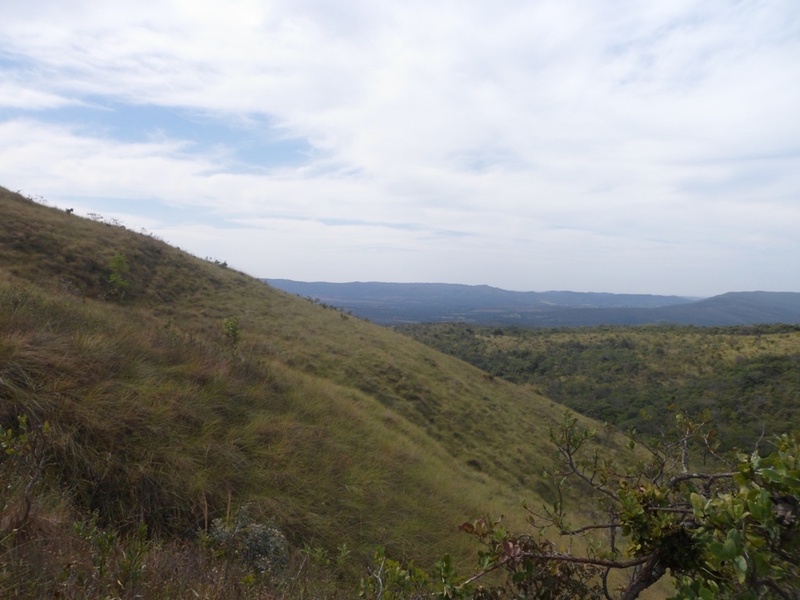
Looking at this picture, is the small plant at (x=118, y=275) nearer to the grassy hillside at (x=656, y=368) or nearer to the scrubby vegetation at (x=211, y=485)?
the scrubby vegetation at (x=211, y=485)

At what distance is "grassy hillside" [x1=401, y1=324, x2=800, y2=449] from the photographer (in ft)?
83.7

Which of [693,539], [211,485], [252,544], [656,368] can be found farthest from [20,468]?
[656,368]

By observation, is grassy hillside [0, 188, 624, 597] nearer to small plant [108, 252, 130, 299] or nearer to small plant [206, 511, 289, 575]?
small plant [206, 511, 289, 575]

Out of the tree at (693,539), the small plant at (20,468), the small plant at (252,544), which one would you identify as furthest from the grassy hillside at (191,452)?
the tree at (693,539)

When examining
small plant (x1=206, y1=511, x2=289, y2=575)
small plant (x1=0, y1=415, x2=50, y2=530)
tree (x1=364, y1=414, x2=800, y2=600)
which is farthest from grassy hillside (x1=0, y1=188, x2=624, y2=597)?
tree (x1=364, y1=414, x2=800, y2=600)

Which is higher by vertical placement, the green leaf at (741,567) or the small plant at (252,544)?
the green leaf at (741,567)

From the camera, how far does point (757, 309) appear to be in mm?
170875

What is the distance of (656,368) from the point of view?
112ft

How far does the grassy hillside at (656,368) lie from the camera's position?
25.5m

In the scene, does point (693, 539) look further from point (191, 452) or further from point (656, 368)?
point (656, 368)

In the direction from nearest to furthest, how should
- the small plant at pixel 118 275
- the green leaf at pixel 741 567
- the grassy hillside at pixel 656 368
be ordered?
1. the green leaf at pixel 741 567
2. the small plant at pixel 118 275
3. the grassy hillside at pixel 656 368

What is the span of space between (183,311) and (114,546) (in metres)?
14.0

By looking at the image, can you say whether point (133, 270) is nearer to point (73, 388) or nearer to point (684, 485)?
point (73, 388)

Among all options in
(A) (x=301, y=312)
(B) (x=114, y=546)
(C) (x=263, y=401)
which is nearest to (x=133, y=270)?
(A) (x=301, y=312)
